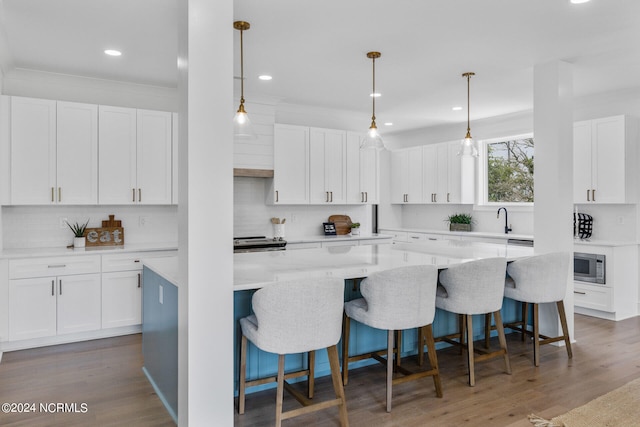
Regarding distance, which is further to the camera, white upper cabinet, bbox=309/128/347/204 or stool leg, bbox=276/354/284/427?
white upper cabinet, bbox=309/128/347/204

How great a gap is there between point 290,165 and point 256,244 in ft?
4.11

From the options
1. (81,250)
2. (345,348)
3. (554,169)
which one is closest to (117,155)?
(81,250)

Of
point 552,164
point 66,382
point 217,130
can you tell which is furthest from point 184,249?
point 552,164

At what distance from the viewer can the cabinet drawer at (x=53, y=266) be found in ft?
13.0

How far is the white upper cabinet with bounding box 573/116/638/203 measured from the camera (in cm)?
511

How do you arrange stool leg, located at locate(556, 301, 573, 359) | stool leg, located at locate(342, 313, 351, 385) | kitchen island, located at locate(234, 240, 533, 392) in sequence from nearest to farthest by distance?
kitchen island, located at locate(234, 240, 533, 392) → stool leg, located at locate(342, 313, 351, 385) → stool leg, located at locate(556, 301, 573, 359)

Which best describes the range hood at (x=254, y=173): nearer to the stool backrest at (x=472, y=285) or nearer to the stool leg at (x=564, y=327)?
the stool backrest at (x=472, y=285)

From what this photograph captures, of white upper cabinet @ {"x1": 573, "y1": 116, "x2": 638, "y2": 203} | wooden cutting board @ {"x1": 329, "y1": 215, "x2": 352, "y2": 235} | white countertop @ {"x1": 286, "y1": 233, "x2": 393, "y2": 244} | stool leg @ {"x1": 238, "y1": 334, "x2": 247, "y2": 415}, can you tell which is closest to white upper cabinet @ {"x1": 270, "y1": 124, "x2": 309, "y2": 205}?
white countertop @ {"x1": 286, "y1": 233, "x2": 393, "y2": 244}

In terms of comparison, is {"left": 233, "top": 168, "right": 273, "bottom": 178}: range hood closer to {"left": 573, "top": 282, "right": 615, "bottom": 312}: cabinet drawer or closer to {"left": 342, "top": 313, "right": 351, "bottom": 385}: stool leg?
{"left": 342, "top": 313, "right": 351, "bottom": 385}: stool leg

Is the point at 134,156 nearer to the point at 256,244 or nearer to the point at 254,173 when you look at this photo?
the point at 254,173

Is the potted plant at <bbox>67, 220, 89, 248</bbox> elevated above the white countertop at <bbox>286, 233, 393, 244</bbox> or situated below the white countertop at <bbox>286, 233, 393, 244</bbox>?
above

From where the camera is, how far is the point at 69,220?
185 inches

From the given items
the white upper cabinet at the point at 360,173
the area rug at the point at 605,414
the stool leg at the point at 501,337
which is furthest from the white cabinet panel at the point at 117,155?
the area rug at the point at 605,414

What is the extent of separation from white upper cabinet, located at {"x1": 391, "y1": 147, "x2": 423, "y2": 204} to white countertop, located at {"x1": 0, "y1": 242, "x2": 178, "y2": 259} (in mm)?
4391
